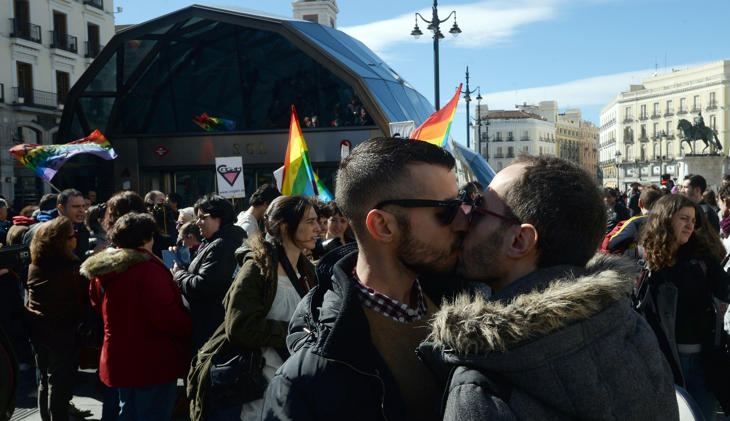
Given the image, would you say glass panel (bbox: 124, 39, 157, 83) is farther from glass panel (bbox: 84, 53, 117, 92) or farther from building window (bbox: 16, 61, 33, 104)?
building window (bbox: 16, 61, 33, 104)

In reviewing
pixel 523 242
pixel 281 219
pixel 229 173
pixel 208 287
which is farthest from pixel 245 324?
pixel 229 173

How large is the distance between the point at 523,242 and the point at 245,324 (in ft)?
6.68

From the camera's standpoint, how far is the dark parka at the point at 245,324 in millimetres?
3283

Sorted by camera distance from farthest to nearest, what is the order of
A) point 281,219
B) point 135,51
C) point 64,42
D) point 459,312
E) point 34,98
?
point 64,42 → point 34,98 → point 135,51 → point 281,219 → point 459,312

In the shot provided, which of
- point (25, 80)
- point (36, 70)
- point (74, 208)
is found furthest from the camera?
point (36, 70)

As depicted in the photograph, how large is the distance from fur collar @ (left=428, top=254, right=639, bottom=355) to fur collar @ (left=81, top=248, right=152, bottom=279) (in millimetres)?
2901

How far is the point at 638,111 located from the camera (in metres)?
88.5

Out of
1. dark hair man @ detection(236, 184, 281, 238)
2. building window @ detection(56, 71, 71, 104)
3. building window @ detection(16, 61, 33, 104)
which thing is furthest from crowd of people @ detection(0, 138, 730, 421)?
building window @ detection(56, 71, 71, 104)

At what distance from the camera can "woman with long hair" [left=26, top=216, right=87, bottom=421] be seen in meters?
4.68

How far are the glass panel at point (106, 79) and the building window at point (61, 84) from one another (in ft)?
46.1

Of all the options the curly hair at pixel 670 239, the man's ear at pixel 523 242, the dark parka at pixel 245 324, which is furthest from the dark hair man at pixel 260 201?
the man's ear at pixel 523 242

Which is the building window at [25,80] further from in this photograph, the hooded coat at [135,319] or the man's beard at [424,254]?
the man's beard at [424,254]

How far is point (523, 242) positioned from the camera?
1554 mm

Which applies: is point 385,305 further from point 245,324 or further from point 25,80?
point 25,80
